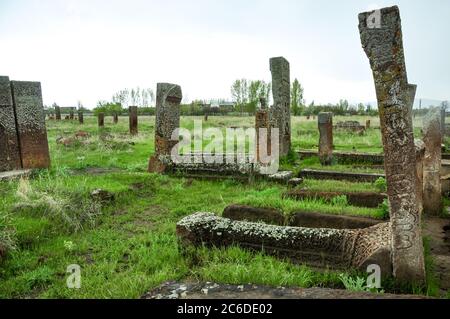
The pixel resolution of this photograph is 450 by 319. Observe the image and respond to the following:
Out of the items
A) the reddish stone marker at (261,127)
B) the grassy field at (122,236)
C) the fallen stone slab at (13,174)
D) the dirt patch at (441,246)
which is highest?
the reddish stone marker at (261,127)

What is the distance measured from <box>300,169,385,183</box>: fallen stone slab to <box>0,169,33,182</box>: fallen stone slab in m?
6.56

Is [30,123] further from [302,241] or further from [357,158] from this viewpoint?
[357,158]

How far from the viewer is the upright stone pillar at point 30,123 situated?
28.6 feet

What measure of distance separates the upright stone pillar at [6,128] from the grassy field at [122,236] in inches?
33.9

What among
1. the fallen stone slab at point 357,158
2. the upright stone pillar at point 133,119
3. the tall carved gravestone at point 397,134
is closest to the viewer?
the tall carved gravestone at point 397,134

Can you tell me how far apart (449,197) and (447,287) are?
506cm

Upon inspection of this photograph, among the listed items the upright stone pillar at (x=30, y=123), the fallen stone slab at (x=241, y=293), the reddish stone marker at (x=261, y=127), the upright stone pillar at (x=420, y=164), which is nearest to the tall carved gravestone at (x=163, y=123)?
the reddish stone marker at (x=261, y=127)

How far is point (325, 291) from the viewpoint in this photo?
290 cm

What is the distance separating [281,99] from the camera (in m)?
11.8

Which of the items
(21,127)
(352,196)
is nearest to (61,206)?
(21,127)

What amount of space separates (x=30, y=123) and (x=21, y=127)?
219 millimetres

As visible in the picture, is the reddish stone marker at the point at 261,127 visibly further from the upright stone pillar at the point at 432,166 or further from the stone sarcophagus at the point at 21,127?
the stone sarcophagus at the point at 21,127

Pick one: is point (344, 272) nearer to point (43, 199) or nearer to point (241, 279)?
point (241, 279)
